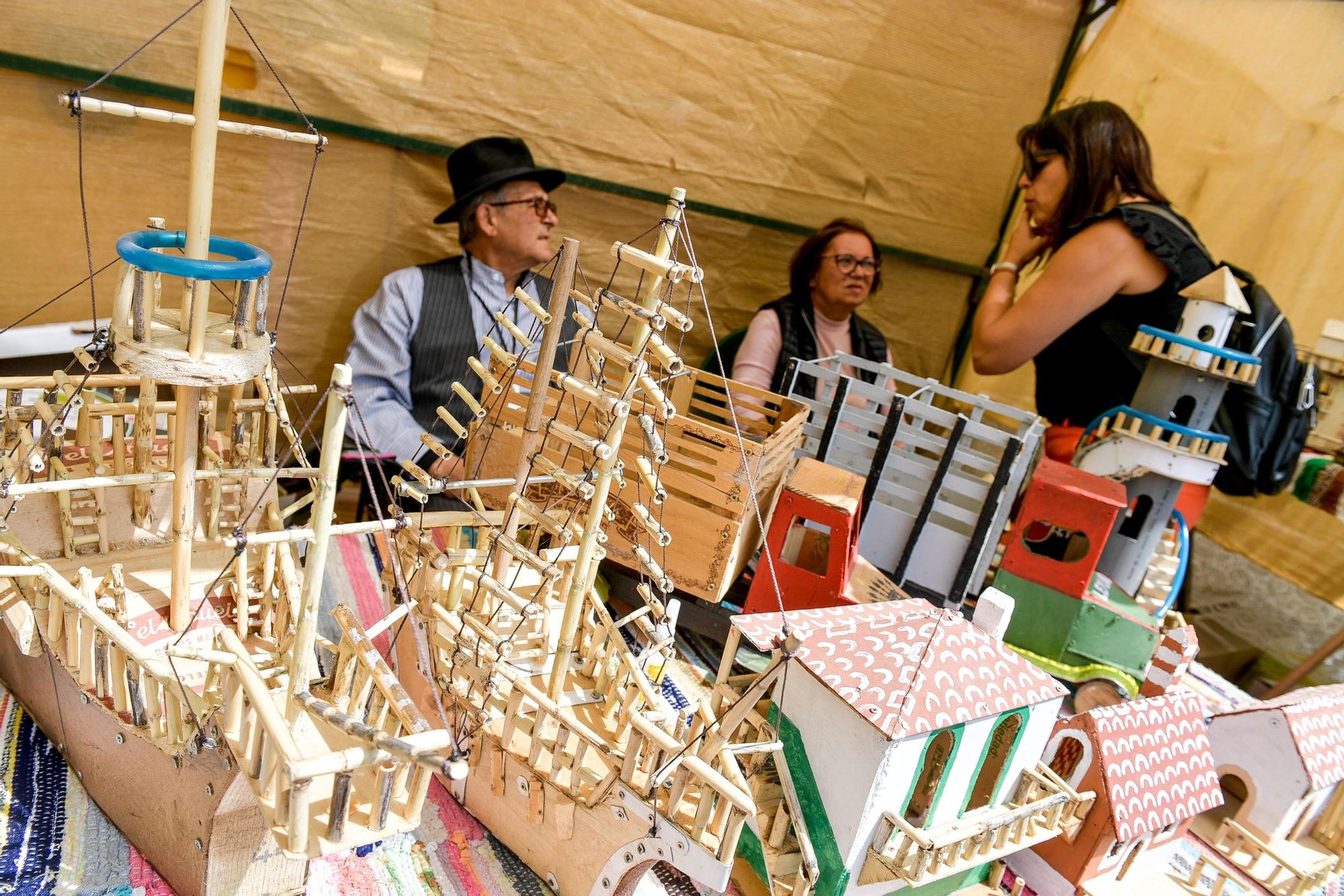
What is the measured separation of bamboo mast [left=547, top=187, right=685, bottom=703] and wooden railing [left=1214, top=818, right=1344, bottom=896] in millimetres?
1917

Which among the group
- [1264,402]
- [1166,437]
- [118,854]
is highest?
[1264,402]

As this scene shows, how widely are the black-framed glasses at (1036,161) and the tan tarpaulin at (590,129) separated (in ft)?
3.52

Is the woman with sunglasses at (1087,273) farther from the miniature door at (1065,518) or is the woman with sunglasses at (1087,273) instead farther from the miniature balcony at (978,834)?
Answer: the miniature balcony at (978,834)

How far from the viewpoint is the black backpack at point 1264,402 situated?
10.4 ft

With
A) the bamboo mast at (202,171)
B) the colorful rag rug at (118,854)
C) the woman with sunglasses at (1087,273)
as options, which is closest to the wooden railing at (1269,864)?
the woman with sunglasses at (1087,273)

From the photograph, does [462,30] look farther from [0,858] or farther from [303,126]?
[0,858]

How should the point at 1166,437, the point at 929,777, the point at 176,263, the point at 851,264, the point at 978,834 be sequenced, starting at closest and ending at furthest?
the point at 176,263, the point at 978,834, the point at 929,777, the point at 1166,437, the point at 851,264

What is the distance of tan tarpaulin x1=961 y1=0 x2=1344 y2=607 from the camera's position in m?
4.06

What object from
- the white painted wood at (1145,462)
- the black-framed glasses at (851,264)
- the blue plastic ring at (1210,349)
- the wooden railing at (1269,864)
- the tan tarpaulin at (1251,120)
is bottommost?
the wooden railing at (1269,864)

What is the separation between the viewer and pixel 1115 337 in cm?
333

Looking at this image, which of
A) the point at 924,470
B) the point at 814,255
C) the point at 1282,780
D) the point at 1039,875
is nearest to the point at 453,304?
the point at 814,255

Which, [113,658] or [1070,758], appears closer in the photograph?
[113,658]

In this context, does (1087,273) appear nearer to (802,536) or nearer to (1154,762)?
(802,536)

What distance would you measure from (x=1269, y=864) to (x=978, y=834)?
120 cm
